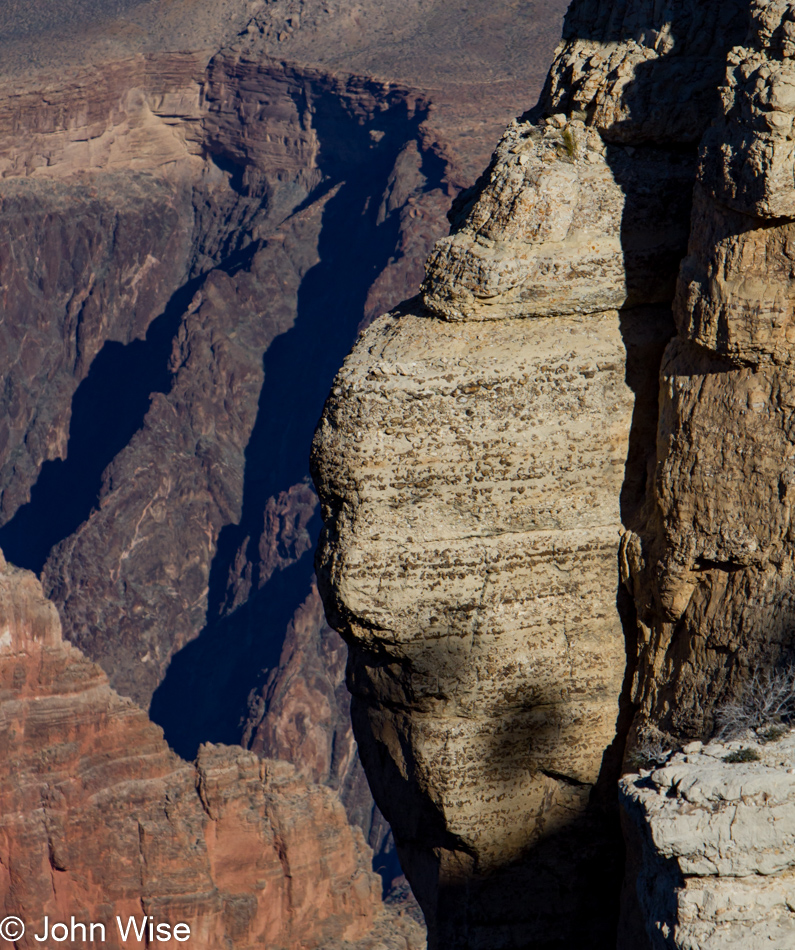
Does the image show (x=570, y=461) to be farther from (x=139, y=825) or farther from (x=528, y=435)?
(x=139, y=825)

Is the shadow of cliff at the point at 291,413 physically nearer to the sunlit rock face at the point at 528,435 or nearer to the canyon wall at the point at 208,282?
the canyon wall at the point at 208,282

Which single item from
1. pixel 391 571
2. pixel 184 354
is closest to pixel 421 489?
pixel 391 571

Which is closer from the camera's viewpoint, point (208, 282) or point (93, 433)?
point (208, 282)

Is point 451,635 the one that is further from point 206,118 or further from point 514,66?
point 206,118

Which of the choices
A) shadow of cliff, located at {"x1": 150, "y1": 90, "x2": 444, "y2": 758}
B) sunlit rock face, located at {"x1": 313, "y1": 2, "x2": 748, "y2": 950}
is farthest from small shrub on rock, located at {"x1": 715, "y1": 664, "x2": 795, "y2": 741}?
shadow of cliff, located at {"x1": 150, "y1": 90, "x2": 444, "y2": 758}

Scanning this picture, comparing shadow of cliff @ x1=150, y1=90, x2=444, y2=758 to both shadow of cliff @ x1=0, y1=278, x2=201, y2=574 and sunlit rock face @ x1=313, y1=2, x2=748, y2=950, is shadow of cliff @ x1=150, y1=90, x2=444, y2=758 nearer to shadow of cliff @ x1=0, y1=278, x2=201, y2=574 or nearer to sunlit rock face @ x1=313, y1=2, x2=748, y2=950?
shadow of cliff @ x1=0, y1=278, x2=201, y2=574

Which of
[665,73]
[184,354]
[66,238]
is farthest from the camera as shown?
[66,238]

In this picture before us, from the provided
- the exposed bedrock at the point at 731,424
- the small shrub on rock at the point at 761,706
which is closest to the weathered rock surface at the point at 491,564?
the exposed bedrock at the point at 731,424

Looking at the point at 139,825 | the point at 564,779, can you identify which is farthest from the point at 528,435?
the point at 139,825
